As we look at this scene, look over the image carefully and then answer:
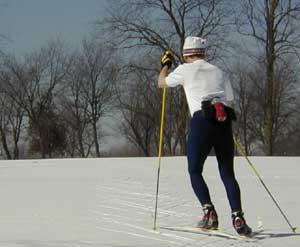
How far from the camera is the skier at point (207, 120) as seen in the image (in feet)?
14.8

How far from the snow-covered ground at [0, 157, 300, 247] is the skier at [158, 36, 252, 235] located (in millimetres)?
358

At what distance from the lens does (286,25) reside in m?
→ 26.2

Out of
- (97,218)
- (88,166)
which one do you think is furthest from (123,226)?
(88,166)

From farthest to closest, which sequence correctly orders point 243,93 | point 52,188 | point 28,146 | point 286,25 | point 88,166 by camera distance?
point 28,146 < point 243,93 < point 286,25 < point 88,166 < point 52,188

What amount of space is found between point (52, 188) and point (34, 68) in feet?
129

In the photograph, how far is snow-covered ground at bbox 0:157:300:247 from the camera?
4.31m

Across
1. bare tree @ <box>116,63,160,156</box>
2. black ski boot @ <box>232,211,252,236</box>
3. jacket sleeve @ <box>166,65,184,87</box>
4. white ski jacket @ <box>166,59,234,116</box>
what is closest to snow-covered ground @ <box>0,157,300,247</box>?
black ski boot @ <box>232,211,252,236</box>

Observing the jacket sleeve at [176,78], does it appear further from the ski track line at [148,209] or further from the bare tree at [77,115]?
the bare tree at [77,115]

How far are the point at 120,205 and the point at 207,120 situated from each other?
194cm

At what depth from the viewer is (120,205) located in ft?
19.8

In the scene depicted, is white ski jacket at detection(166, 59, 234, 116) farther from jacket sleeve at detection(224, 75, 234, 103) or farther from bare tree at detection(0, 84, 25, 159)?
bare tree at detection(0, 84, 25, 159)

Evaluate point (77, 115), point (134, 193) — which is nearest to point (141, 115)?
point (77, 115)

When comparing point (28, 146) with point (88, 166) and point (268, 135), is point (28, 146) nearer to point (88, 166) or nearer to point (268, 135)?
point (268, 135)

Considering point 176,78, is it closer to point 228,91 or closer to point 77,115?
point 228,91
